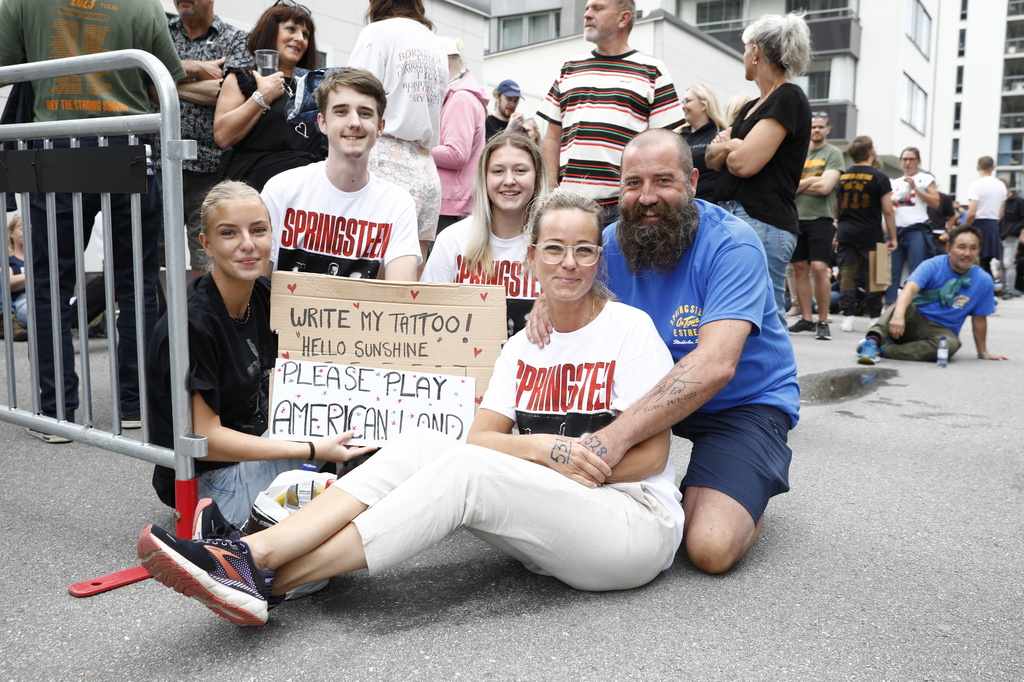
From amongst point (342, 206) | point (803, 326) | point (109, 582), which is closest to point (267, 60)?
point (342, 206)

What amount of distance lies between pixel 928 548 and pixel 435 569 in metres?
1.65

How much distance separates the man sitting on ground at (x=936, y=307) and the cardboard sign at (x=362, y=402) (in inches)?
194

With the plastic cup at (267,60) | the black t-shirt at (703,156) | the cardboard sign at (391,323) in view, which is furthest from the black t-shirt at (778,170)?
the plastic cup at (267,60)

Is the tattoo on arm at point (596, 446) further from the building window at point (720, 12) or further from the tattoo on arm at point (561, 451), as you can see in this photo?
the building window at point (720, 12)

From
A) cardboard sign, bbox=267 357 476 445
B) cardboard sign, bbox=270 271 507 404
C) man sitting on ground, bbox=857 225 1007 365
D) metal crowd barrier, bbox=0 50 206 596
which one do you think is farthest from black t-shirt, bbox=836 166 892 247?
metal crowd barrier, bbox=0 50 206 596

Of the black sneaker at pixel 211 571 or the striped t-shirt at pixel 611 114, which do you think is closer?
the black sneaker at pixel 211 571

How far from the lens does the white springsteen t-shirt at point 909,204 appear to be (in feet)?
34.6

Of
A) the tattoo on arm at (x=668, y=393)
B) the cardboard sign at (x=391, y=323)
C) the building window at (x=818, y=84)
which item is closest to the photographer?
the tattoo on arm at (x=668, y=393)

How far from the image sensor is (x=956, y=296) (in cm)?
710

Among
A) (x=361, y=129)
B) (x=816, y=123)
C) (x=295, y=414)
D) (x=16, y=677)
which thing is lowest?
(x=16, y=677)

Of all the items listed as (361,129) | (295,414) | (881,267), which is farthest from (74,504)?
(881,267)

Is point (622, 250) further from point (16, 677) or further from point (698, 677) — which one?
point (16, 677)

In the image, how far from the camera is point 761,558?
9.03 ft

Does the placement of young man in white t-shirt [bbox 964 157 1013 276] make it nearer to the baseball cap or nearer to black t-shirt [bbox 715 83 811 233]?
the baseball cap
